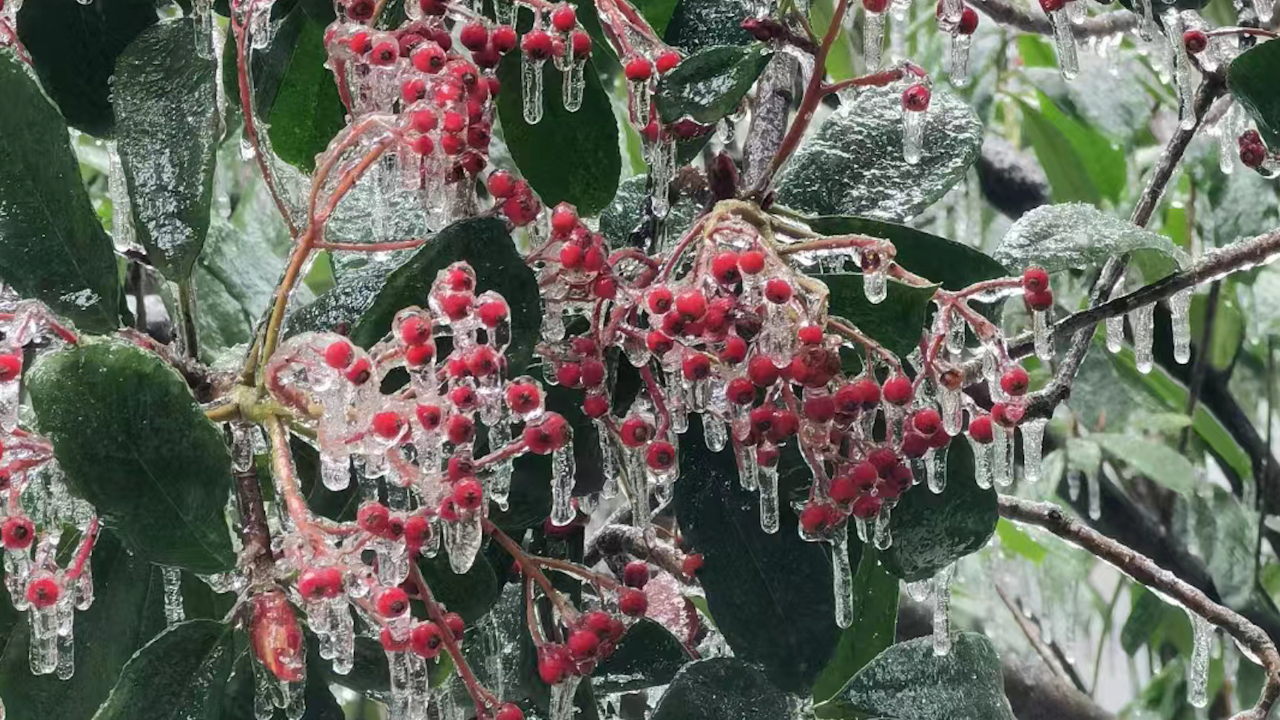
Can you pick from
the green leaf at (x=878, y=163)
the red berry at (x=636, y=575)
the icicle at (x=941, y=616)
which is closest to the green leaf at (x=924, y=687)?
the icicle at (x=941, y=616)

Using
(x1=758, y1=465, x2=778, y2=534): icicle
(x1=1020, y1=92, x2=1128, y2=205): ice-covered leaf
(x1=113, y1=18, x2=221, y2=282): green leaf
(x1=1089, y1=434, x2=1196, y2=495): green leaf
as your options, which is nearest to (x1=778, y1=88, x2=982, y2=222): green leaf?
(x1=758, y1=465, x2=778, y2=534): icicle

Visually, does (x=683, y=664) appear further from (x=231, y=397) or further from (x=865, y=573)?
(x=231, y=397)

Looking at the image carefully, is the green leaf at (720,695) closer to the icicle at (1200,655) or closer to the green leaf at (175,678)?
the green leaf at (175,678)

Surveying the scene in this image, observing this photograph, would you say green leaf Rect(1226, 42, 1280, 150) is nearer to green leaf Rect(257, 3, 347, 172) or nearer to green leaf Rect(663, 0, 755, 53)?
green leaf Rect(663, 0, 755, 53)

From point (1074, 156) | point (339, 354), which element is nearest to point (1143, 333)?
point (339, 354)

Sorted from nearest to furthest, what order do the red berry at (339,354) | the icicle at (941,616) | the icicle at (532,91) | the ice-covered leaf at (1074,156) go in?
1. the red berry at (339,354)
2. the icicle at (532,91)
3. the icicle at (941,616)
4. the ice-covered leaf at (1074,156)

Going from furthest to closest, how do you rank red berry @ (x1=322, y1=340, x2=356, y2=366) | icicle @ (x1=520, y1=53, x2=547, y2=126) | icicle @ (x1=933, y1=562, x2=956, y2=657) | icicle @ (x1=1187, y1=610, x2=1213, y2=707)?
1. icicle @ (x1=1187, y1=610, x2=1213, y2=707)
2. icicle @ (x1=933, y1=562, x2=956, y2=657)
3. icicle @ (x1=520, y1=53, x2=547, y2=126)
4. red berry @ (x1=322, y1=340, x2=356, y2=366)

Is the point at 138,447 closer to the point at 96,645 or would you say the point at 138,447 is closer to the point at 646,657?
the point at 96,645
